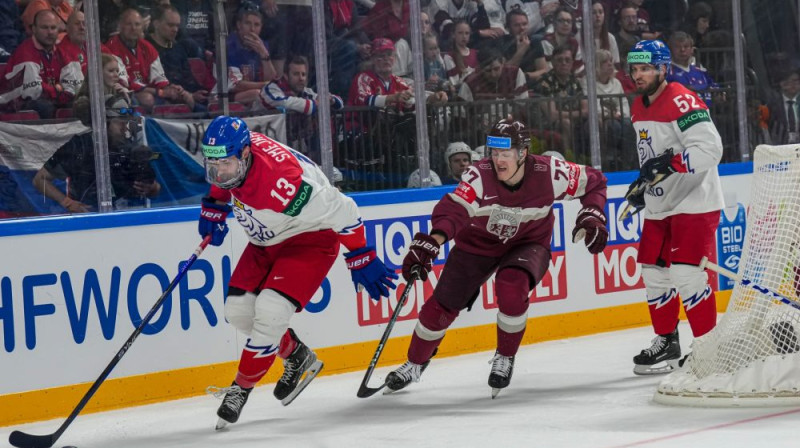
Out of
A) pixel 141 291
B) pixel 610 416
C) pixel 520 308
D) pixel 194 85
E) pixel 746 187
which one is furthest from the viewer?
pixel 746 187

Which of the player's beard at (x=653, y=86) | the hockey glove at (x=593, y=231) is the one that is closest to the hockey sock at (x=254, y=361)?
the hockey glove at (x=593, y=231)

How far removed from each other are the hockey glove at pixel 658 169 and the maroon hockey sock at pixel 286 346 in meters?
1.54

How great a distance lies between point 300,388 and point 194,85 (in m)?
1.57

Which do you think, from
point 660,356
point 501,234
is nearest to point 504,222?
point 501,234

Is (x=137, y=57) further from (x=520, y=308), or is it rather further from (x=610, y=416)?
(x=610, y=416)

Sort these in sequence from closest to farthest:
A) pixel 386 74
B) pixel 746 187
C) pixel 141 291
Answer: pixel 141 291 < pixel 386 74 < pixel 746 187

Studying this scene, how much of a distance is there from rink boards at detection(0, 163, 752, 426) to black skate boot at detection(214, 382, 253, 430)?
2.61ft

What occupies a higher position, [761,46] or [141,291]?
[761,46]

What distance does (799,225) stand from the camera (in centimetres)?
455

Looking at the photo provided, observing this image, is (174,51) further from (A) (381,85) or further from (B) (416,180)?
(B) (416,180)

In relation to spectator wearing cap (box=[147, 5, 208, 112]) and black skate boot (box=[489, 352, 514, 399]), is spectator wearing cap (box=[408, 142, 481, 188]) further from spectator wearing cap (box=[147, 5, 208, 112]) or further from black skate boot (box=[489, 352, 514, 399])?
black skate boot (box=[489, 352, 514, 399])

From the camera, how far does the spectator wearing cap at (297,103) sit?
5.98 m

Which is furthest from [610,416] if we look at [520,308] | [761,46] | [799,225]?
[761,46]

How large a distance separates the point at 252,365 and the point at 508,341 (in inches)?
40.6
